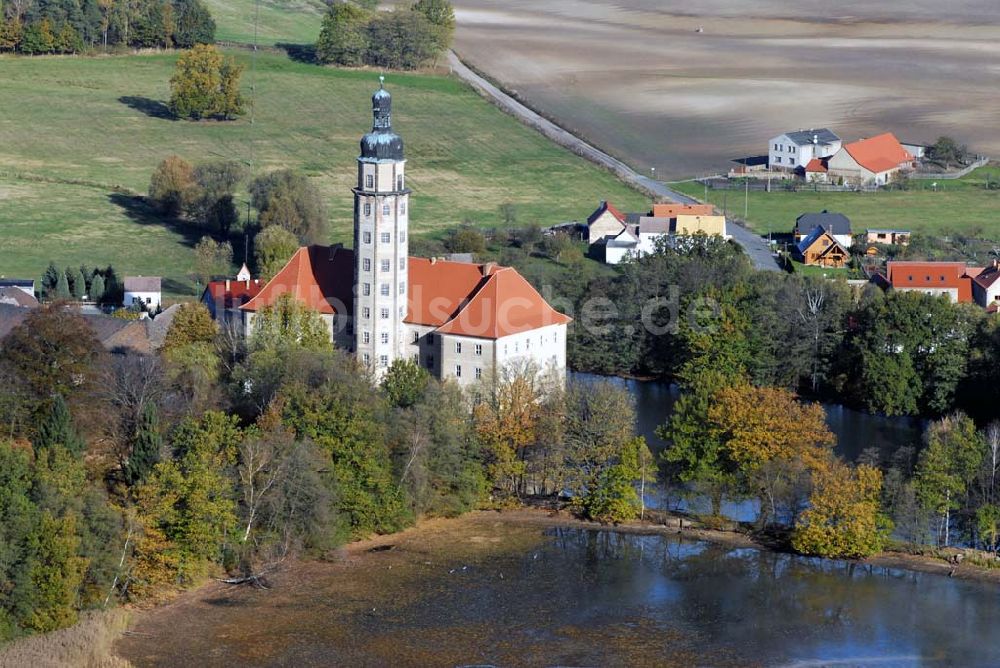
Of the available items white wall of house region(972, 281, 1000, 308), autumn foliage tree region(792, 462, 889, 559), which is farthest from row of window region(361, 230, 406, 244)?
white wall of house region(972, 281, 1000, 308)

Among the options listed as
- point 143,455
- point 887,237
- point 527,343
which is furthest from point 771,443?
point 887,237

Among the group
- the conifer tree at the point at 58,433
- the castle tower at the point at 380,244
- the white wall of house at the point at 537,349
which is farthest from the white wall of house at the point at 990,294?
the conifer tree at the point at 58,433

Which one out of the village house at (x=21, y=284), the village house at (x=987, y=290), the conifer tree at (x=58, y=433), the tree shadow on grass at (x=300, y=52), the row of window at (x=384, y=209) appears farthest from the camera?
the tree shadow on grass at (x=300, y=52)

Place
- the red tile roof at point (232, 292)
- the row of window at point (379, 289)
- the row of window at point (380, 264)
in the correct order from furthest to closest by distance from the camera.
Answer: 1. the red tile roof at point (232, 292)
2. the row of window at point (379, 289)
3. the row of window at point (380, 264)

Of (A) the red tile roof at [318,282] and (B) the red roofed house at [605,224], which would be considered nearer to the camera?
(A) the red tile roof at [318,282]

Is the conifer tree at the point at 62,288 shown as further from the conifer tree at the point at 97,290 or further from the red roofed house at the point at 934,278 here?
the red roofed house at the point at 934,278

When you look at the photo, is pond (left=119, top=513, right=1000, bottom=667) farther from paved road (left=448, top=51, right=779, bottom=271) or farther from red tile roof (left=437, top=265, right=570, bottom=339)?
paved road (left=448, top=51, right=779, bottom=271)

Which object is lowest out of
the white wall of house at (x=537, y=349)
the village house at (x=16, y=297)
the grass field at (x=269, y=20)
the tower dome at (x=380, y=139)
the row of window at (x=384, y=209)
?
the white wall of house at (x=537, y=349)

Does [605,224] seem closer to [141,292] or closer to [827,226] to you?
[827,226]
